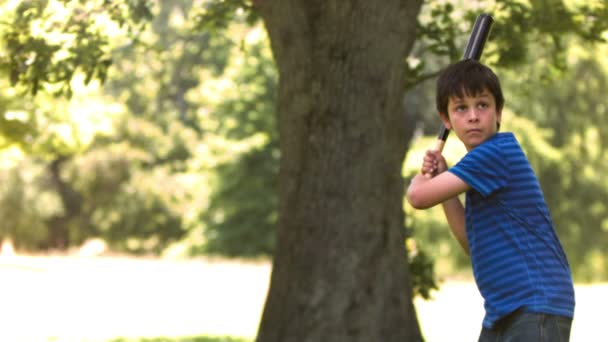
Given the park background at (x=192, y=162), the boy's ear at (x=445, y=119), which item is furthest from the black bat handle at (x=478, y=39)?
the park background at (x=192, y=162)

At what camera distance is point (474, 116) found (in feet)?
10.7

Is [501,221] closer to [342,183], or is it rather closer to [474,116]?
[474,116]

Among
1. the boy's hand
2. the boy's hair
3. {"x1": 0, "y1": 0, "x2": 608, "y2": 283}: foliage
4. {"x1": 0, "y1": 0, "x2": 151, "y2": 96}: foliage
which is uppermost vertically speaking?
{"x1": 0, "y1": 0, "x2": 608, "y2": 283}: foliage

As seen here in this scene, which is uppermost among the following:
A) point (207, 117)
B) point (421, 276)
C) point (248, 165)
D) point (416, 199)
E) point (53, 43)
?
point (207, 117)

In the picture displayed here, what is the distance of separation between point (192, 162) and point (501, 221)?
29706 mm

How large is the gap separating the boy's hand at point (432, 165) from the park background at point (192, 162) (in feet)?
7.23

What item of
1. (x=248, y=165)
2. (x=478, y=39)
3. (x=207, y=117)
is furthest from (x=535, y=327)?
(x=207, y=117)

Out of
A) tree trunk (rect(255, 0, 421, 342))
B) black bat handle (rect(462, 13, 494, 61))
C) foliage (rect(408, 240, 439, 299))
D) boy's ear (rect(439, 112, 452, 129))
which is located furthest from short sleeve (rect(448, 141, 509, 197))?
foliage (rect(408, 240, 439, 299))

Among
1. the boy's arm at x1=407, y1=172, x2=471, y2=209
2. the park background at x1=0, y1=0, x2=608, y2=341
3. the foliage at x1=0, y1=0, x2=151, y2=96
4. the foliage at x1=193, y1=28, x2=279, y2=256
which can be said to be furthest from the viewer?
the foliage at x1=193, y1=28, x2=279, y2=256

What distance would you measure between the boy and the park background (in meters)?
2.34

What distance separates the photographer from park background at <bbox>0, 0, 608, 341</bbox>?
7457 millimetres

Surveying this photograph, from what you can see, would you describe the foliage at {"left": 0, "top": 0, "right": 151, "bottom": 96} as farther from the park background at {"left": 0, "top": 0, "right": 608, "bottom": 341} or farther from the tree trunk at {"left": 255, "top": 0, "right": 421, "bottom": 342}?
the tree trunk at {"left": 255, "top": 0, "right": 421, "bottom": 342}

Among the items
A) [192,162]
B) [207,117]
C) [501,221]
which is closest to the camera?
[501,221]

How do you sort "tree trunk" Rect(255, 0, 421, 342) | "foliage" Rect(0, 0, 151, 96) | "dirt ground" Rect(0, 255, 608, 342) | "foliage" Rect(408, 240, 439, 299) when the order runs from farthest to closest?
"dirt ground" Rect(0, 255, 608, 342), "foliage" Rect(408, 240, 439, 299), "foliage" Rect(0, 0, 151, 96), "tree trunk" Rect(255, 0, 421, 342)
